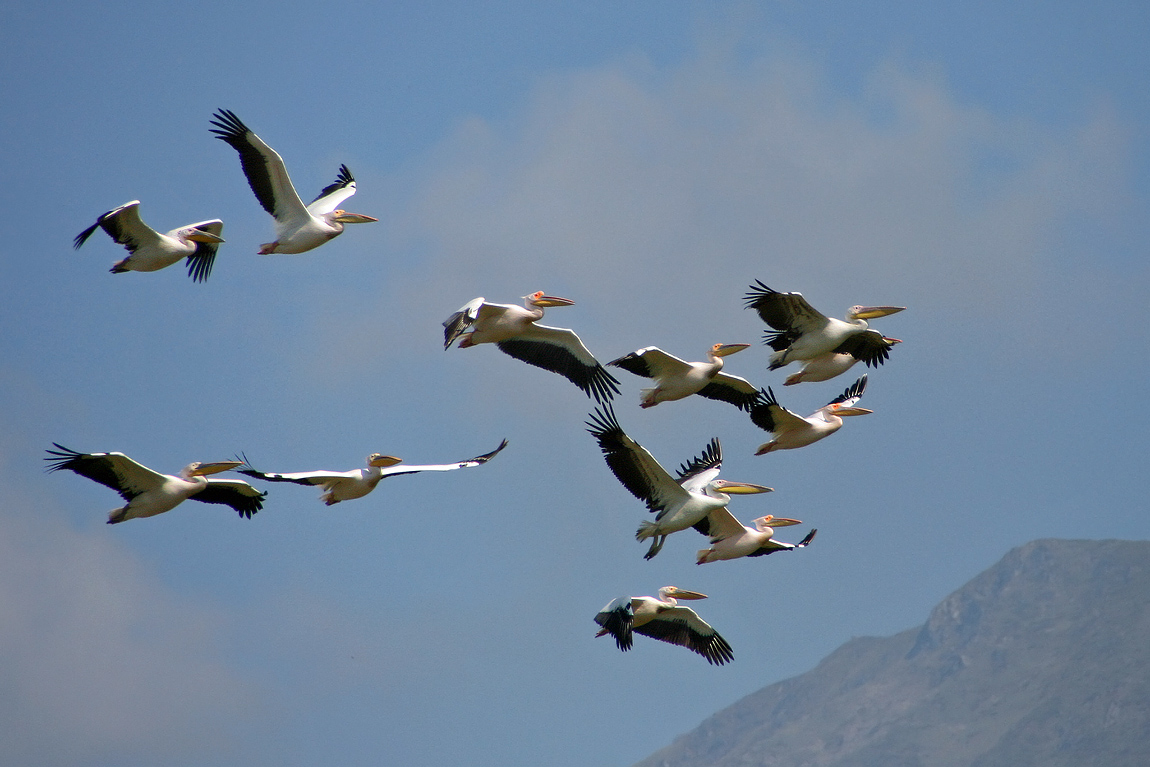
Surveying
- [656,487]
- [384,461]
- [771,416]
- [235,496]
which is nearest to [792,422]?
[771,416]

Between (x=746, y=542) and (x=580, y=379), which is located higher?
(x=580, y=379)

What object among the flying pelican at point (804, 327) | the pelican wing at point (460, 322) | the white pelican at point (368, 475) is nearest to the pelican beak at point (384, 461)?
the white pelican at point (368, 475)

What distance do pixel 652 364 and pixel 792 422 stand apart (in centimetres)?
224

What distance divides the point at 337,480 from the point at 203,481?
156 centimetres

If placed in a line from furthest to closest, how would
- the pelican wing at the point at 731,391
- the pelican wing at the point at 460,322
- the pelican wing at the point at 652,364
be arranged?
the pelican wing at the point at 731,391, the pelican wing at the point at 652,364, the pelican wing at the point at 460,322

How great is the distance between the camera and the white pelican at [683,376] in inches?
649

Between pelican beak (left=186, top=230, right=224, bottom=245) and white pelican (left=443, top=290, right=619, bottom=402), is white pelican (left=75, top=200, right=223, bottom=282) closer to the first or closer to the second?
pelican beak (left=186, top=230, right=224, bottom=245)

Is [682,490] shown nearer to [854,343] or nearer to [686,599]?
[686,599]

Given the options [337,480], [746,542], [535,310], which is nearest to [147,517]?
[337,480]

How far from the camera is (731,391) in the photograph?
17.8m

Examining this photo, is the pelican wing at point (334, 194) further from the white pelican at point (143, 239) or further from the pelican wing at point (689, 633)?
the pelican wing at point (689, 633)

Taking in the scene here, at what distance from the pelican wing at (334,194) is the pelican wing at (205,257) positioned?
125cm

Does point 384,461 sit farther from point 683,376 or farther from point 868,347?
point 868,347

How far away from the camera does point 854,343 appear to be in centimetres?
1797
